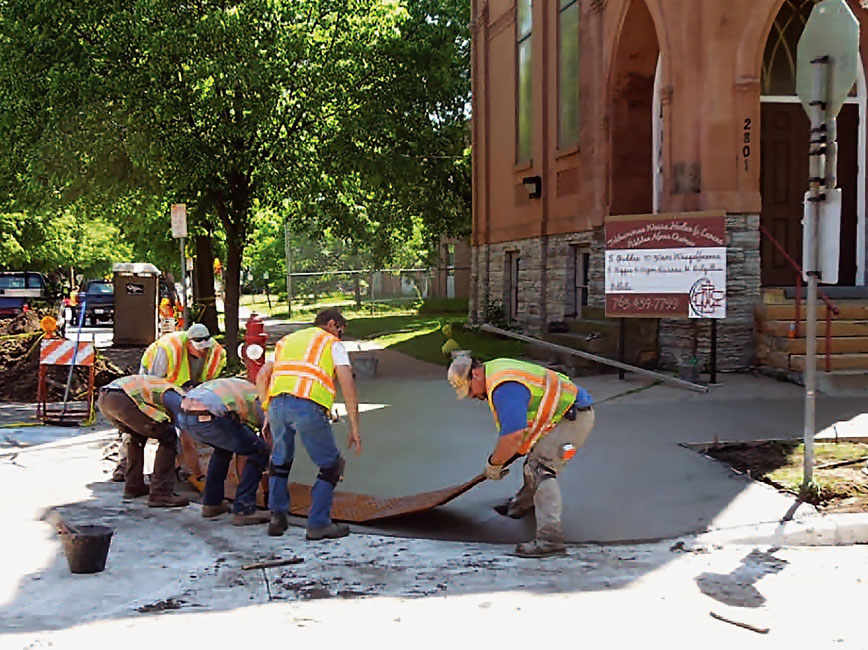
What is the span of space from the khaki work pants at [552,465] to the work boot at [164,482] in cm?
298

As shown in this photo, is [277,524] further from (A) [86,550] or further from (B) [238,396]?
(A) [86,550]

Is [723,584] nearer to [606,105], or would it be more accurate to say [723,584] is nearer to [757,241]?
[757,241]

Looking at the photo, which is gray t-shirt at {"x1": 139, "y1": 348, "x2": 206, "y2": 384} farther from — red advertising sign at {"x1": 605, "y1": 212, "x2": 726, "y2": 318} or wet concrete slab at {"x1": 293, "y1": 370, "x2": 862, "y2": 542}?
red advertising sign at {"x1": 605, "y1": 212, "x2": 726, "y2": 318}

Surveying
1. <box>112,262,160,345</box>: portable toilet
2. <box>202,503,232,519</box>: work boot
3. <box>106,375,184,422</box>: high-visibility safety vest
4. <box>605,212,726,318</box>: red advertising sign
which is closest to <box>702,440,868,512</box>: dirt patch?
<box>605,212,726,318</box>: red advertising sign

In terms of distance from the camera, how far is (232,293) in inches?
682

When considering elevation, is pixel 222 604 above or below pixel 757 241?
below

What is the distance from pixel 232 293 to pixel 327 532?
444 inches

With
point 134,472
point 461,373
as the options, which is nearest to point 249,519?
point 134,472

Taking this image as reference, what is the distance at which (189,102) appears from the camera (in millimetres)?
15422

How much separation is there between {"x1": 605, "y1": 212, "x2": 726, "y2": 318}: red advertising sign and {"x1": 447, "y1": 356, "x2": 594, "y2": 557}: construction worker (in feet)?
19.3

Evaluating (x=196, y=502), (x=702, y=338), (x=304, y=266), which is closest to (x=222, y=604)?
(x=196, y=502)

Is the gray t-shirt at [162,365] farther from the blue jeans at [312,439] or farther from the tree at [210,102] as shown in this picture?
the tree at [210,102]

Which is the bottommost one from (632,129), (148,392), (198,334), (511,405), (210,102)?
(148,392)

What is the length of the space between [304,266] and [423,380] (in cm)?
4184
